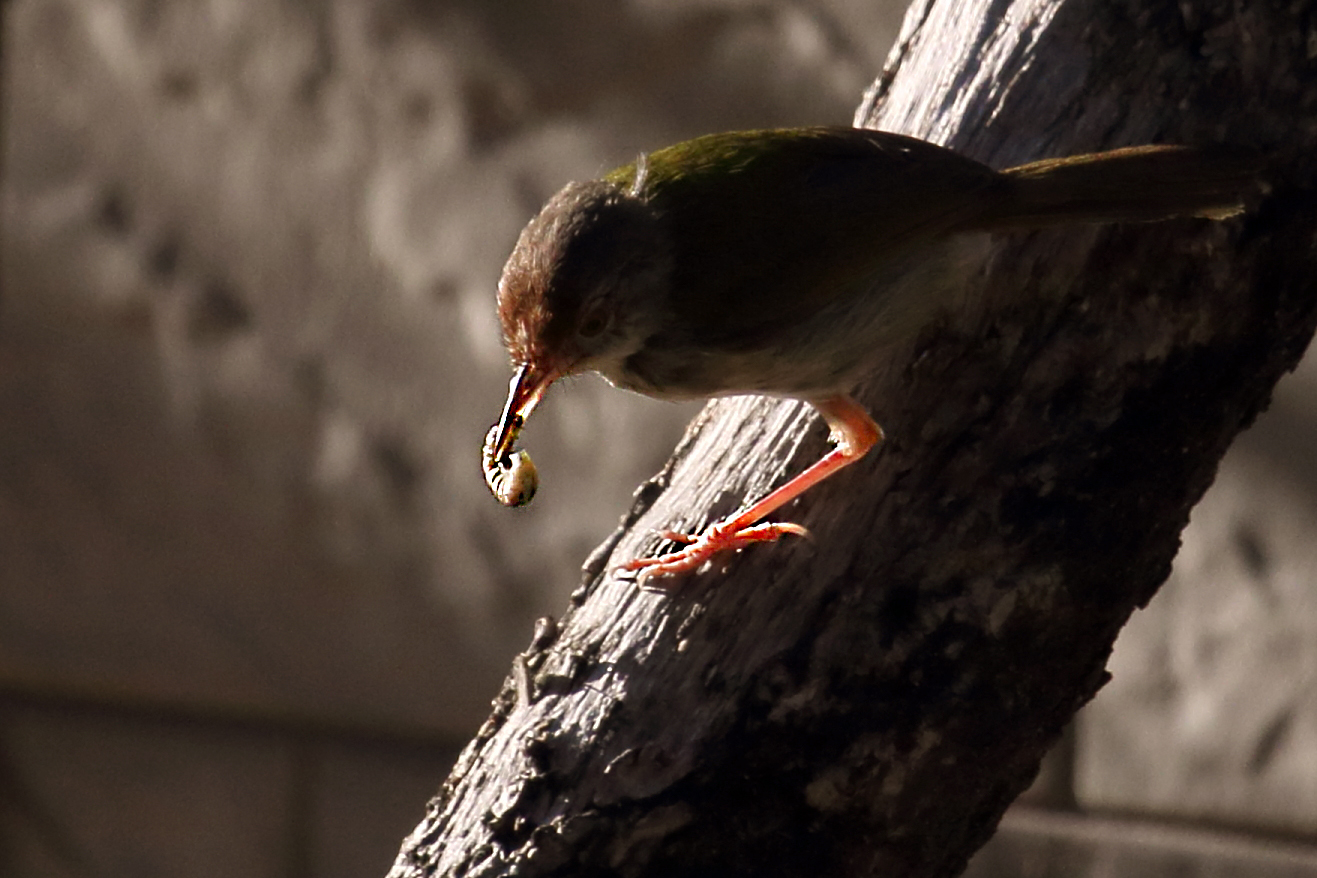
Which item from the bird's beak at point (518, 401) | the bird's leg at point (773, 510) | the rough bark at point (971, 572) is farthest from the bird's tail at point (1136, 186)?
the bird's beak at point (518, 401)

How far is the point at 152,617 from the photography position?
187 inches

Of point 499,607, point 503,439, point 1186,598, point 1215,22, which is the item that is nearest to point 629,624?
point 503,439

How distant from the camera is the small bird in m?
2.33

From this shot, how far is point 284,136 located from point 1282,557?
2638 millimetres

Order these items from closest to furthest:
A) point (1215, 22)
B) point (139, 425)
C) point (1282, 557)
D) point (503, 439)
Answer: point (1215, 22)
point (503, 439)
point (1282, 557)
point (139, 425)

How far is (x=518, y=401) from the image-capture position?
239 centimetres

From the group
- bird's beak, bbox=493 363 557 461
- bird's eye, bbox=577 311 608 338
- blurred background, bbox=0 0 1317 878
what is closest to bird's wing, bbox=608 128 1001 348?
bird's eye, bbox=577 311 608 338

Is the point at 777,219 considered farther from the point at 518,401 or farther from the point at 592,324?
the point at 518,401

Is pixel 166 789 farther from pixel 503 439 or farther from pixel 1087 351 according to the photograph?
pixel 1087 351

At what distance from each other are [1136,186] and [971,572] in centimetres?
53

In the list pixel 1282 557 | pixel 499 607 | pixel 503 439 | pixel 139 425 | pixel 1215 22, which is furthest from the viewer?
pixel 139 425

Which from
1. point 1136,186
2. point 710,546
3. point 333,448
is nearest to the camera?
point 1136,186

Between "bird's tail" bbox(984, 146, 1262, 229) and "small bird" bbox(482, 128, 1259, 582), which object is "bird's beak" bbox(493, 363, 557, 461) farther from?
"bird's tail" bbox(984, 146, 1262, 229)

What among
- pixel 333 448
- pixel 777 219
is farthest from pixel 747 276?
pixel 333 448
